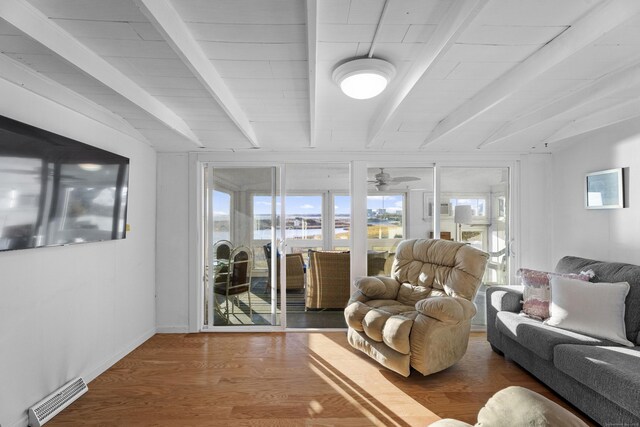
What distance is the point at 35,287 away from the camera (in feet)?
6.95

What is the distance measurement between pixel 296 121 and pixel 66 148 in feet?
5.59

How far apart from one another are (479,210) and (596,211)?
1108mm

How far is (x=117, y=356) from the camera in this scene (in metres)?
3.04

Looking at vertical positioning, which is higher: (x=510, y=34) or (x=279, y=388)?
(x=510, y=34)

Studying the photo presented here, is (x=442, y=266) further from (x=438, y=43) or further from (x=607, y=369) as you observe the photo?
(x=438, y=43)

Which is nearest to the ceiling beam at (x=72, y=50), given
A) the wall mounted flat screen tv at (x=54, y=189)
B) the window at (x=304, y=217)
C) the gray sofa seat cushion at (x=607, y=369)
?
A: the wall mounted flat screen tv at (x=54, y=189)

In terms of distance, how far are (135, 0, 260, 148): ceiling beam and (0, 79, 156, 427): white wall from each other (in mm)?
1166

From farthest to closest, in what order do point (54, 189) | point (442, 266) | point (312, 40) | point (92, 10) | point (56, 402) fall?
point (442, 266) → point (56, 402) → point (54, 189) → point (312, 40) → point (92, 10)

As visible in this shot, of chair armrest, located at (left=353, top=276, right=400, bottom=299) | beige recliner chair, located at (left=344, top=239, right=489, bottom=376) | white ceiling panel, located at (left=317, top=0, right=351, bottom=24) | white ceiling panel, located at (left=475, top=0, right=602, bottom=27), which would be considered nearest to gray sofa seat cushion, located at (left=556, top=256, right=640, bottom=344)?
beige recliner chair, located at (left=344, top=239, right=489, bottom=376)

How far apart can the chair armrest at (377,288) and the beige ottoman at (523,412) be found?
2.35 metres

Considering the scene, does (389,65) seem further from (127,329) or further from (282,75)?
(127,329)

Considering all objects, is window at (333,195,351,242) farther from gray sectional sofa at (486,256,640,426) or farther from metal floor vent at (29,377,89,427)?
metal floor vent at (29,377,89,427)

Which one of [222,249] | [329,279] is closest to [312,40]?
[222,249]

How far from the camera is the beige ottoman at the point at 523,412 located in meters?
0.86
